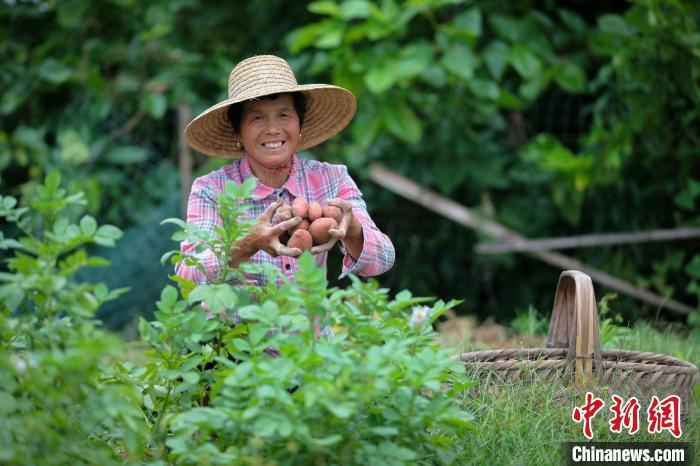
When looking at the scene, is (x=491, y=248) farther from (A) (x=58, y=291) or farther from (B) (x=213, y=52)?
(A) (x=58, y=291)

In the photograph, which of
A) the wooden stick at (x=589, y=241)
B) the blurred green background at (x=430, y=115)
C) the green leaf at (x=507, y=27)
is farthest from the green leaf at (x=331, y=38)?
the wooden stick at (x=589, y=241)

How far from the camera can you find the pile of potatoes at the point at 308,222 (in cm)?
236

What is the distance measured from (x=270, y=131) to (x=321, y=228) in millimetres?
491

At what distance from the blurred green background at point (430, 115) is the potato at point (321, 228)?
2494 millimetres

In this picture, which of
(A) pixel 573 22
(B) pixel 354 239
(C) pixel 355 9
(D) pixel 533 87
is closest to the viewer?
(B) pixel 354 239

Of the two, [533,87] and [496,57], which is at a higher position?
[496,57]

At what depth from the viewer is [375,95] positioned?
16.6 feet

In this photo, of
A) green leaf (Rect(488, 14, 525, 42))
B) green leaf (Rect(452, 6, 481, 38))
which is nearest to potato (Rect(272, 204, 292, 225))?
green leaf (Rect(452, 6, 481, 38))

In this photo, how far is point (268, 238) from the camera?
234 centimetres

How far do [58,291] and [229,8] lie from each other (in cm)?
413

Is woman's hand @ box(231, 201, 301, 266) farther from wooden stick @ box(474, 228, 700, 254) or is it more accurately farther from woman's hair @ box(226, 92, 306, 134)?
wooden stick @ box(474, 228, 700, 254)

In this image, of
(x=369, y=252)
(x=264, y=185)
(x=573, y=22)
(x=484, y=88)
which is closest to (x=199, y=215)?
(x=264, y=185)

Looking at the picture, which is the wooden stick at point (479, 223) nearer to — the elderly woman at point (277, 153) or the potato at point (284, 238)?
the elderly woman at point (277, 153)

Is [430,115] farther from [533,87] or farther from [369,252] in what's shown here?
[369,252]
